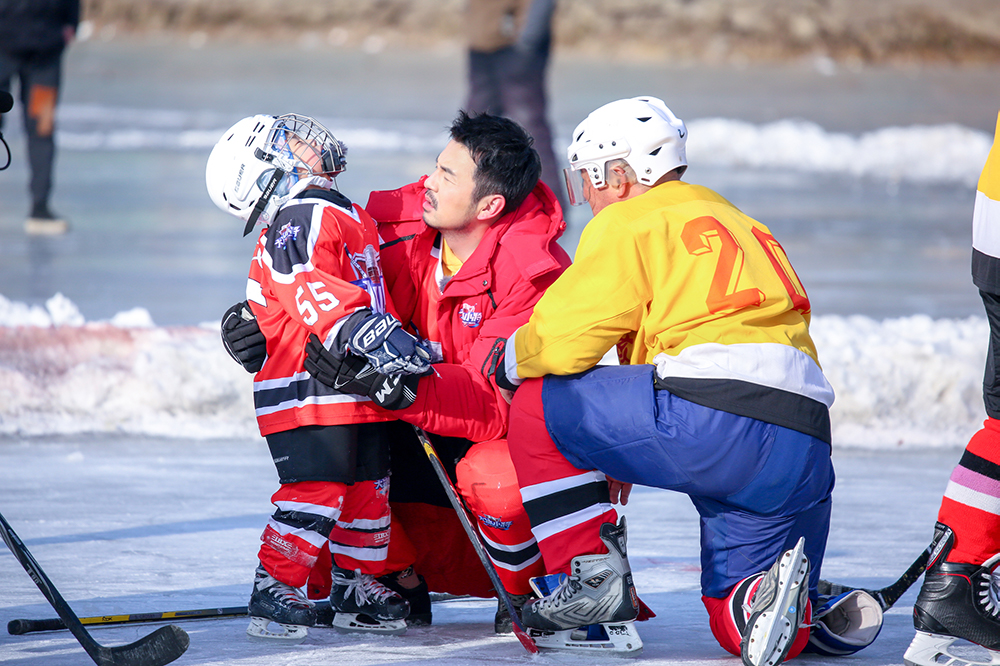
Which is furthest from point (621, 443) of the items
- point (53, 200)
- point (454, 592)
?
point (53, 200)

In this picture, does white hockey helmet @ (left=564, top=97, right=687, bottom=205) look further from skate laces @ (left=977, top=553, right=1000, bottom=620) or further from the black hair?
skate laces @ (left=977, top=553, right=1000, bottom=620)

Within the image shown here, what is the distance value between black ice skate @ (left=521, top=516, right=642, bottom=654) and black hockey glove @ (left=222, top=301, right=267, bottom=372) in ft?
2.64

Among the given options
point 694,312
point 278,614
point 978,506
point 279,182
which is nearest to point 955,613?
point 978,506

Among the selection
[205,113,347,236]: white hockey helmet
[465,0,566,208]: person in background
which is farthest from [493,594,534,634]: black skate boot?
[465,0,566,208]: person in background

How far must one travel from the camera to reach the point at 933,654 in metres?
2.25

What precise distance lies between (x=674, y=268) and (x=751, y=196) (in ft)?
29.2

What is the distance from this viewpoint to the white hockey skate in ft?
6.69

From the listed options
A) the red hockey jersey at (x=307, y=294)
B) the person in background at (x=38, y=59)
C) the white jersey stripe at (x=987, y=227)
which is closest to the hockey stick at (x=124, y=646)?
the red hockey jersey at (x=307, y=294)

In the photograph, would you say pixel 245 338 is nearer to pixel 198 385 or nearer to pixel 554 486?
pixel 554 486

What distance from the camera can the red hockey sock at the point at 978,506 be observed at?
89.4 inches

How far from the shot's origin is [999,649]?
2285mm

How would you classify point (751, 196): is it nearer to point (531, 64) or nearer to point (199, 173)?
point (531, 64)

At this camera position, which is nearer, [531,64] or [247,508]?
[247,508]

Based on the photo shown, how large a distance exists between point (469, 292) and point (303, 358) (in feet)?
1.32
